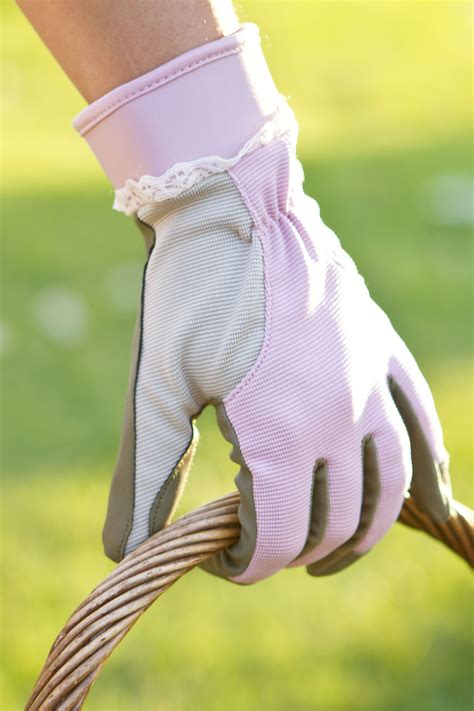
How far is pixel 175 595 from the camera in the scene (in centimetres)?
162

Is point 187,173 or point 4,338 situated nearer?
point 187,173

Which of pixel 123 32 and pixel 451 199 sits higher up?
pixel 123 32

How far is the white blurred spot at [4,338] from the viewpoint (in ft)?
7.25

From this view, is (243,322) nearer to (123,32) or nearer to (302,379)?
(302,379)

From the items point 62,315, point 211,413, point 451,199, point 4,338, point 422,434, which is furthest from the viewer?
point 451,199

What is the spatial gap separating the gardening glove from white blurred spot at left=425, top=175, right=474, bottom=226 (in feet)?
7.04

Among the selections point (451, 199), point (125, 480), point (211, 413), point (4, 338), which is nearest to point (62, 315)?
point (4, 338)

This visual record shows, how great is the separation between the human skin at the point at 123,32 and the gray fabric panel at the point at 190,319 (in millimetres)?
97

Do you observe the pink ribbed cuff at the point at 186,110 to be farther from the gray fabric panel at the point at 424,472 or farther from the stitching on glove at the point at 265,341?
the gray fabric panel at the point at 424,472

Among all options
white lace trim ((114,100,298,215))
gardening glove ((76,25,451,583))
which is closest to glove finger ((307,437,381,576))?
gardening glove ((76,25,451,583))

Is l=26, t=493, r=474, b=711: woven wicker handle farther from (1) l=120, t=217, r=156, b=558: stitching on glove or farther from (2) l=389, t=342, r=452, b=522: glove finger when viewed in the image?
(2) l=389, t=342, r=452, b=522: glove finger

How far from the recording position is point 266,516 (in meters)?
0.80

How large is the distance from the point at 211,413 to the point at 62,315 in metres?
0.47

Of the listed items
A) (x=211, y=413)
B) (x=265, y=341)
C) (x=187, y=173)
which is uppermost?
(x=187, y=173)
